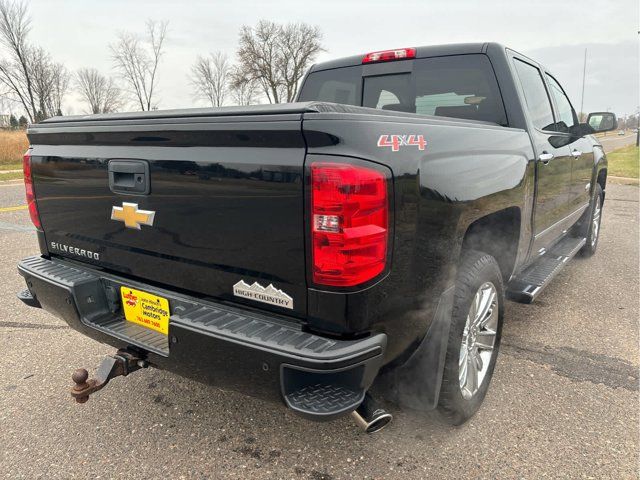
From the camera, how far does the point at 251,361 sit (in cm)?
169

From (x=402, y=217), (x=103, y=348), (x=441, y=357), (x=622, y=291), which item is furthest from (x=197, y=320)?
(x=622, y=291)

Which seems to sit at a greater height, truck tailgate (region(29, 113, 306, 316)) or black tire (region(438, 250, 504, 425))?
truck tailgate (region(29, 113, 306, 316))

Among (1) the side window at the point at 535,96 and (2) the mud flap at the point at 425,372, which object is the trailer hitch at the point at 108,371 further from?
(1) the side window at the point at 535,96

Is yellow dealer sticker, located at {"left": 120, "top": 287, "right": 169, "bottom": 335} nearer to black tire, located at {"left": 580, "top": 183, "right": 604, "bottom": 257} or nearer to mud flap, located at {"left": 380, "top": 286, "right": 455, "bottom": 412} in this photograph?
mud flap, located at {"left": 380, "top": 286, "right": 455, "bottom": 412}

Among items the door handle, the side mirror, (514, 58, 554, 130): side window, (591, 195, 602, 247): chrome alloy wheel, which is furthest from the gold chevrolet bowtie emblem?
(591, 195, 602, 247): chrome alloy wheel

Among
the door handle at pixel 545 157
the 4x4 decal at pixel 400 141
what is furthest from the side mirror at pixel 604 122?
the 4x4 decal at pixel 400 141

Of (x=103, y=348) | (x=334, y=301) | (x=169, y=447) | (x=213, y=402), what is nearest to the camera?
(x=334, y=301)

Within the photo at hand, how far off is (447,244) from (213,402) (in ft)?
5.12

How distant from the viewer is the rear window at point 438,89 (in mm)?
3025

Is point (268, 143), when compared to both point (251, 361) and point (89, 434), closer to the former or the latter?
point (251, 361)

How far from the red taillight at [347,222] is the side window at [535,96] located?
80.7 inches

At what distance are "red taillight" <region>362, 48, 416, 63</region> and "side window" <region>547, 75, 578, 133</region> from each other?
1.33 metres

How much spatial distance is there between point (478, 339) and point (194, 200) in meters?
1.64

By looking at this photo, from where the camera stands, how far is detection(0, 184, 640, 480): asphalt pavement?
2.10 metres
